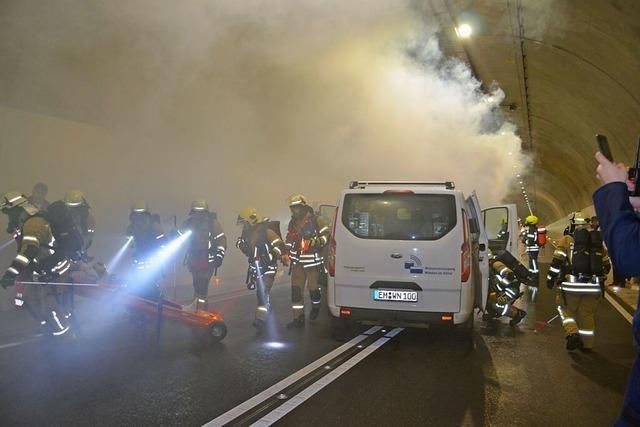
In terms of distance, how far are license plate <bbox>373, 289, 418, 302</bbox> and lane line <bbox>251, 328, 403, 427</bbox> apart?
54 centimetres

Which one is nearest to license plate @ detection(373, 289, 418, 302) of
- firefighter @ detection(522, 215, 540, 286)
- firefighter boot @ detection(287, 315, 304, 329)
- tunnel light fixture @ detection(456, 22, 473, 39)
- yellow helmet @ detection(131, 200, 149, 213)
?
firefighter boot @ detection(287, 315, 304, 329)

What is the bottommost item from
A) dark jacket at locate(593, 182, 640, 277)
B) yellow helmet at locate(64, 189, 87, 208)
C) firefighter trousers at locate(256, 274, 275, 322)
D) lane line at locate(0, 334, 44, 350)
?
lane line at locate(0, 334, 44, 350)

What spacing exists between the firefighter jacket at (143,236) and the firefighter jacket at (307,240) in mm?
1719

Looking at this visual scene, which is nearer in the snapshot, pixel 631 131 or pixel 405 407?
pixel 405 407

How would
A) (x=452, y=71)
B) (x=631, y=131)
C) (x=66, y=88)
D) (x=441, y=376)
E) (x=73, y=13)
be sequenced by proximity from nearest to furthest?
1. (x=441, y=376)
2. (x=73, y=13)
3. (x=66, y=88)
4. (x=631, y=131)
5. (x=452, y=71)

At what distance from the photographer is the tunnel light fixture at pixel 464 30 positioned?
11246 mm

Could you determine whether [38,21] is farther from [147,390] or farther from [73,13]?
[147,390]

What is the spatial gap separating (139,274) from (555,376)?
4.79 meters

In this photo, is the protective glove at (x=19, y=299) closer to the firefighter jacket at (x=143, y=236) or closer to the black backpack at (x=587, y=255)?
the firefighter jacket at (x=143, y=236)

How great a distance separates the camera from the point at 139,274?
6578 millimetres

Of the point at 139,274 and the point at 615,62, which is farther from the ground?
the point at 615,62

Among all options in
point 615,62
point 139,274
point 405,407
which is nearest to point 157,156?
point 139,274

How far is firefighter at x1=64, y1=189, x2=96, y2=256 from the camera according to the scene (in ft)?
23.0

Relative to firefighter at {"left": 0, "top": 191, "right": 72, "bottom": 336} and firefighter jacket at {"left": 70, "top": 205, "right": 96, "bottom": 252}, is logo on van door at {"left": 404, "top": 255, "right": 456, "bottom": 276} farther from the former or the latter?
firefighter jacket at {"left": 70, "top": 205, "right": 96, "bottom": 252}
